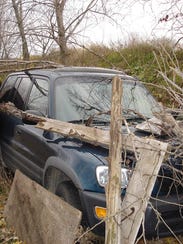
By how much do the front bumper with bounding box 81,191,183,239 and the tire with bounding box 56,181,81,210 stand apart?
0.68 feet

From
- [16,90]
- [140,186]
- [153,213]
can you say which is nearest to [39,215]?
[153,213]

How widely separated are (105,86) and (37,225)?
1.96 m

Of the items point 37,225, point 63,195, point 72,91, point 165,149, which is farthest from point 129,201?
point 72,91

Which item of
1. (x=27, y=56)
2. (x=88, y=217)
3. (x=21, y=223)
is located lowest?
(x=21, y=223)

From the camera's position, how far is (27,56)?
Result: 11391 mm

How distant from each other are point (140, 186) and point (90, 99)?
1.76m

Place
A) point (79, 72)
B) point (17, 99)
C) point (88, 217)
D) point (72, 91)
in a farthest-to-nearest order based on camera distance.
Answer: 1. point (17, 99)
2. point (79, 72)
3. point (72, 91)
4. point (88, 217)

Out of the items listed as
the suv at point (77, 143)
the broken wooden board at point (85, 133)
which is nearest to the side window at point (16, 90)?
the suv at point (77, 143)

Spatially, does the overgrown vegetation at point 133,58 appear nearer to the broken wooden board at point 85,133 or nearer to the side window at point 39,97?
the side window at point 39,97

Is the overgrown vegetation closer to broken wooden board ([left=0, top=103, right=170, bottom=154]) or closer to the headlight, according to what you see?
broken wooden board ([left=0, top=103, right=170, bottom=154])

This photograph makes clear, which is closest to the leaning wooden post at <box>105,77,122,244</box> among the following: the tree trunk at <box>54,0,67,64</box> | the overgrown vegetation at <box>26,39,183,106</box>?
the overgrown vegetation at <box>26,39,183,106</box>

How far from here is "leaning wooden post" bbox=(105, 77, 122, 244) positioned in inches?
103

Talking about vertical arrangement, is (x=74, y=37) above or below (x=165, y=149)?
above

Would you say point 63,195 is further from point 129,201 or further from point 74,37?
point 74,37
